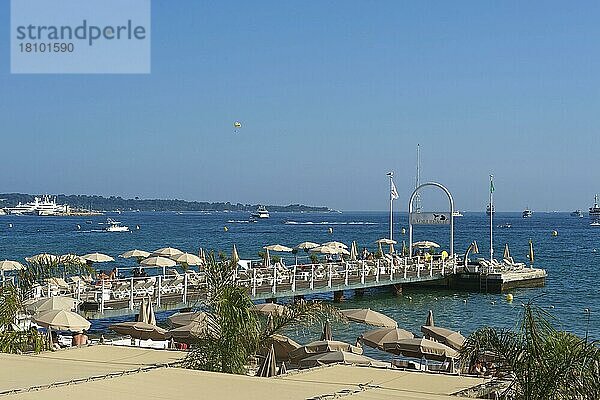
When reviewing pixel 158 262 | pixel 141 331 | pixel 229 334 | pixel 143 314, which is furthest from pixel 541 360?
pixel 158 262

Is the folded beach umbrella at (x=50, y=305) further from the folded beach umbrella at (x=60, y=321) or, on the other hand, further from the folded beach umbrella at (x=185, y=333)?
the folded beach umbrella at (x=185, y=333)

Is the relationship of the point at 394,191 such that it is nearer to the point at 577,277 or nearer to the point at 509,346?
the point at 577,277

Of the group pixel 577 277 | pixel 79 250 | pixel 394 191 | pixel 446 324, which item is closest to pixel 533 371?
pixel 446 324

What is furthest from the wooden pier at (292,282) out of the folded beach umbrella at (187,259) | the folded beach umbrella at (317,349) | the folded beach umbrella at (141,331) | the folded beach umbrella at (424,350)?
the folded beach umbrella at (424,350)

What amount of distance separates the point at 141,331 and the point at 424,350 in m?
6.65

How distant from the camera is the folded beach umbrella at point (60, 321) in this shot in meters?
19.3

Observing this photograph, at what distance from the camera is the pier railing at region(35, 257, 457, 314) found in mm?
24844

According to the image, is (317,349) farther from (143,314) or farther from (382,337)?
(143,314)

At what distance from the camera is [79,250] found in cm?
8194

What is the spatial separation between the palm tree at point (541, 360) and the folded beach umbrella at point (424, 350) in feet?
29.7

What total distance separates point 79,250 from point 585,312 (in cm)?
5644

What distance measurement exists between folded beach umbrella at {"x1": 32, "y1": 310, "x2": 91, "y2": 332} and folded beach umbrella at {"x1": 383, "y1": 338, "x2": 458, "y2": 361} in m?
7.02

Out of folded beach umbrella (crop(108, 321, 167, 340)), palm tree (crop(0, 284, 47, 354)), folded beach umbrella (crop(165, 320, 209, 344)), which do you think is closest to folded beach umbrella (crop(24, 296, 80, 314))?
folded beach umbrella (crop(108, 321, 167, 340))

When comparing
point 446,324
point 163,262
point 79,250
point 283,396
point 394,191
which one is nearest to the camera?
point 283,396
